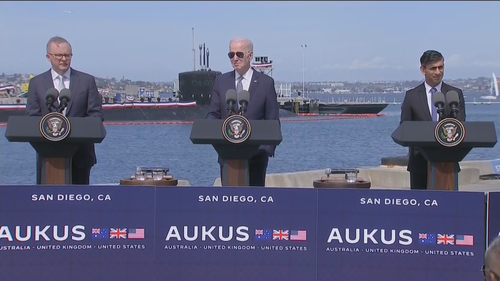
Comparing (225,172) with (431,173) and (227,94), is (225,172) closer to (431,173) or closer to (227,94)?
(227,94)

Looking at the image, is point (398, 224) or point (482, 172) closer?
point (398, 224)

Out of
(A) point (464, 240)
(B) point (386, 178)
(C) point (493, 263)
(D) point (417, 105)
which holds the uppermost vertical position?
(D) point (417, 105)

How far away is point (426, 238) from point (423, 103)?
1.05m

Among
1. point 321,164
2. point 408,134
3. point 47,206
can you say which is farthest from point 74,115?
point 321,164

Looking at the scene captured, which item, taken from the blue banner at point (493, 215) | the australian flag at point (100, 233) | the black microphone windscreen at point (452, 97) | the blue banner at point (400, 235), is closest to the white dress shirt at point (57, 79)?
the australian flag at point (100, 233)

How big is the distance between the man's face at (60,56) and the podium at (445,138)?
216cm

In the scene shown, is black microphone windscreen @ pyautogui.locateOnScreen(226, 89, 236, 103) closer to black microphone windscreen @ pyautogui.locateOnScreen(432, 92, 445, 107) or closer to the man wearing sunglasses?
black microphone windscreen @ pyautogui.locateOnScreen(432, 92, 445, 107)

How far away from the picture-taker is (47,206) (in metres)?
4.71

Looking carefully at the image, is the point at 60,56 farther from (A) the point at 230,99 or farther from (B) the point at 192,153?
(B) the point at 192,153

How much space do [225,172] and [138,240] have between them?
28.0 inches

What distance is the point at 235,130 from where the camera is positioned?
16.0 ft

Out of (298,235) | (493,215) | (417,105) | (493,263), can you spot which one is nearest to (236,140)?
(298,235)

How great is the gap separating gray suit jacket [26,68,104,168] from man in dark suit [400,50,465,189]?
2.04 m

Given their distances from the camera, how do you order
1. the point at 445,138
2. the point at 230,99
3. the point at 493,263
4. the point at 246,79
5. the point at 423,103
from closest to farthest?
the point at 493,263 < the point at 445,138 < the point at 230,99 < the point at 423,103 < the point at 246,79
